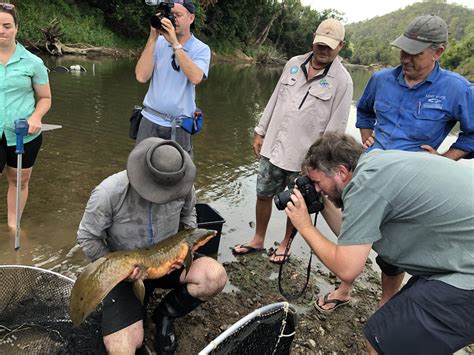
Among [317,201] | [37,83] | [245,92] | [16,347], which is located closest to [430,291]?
[317,201]

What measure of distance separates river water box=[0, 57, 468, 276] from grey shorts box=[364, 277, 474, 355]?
2175mm

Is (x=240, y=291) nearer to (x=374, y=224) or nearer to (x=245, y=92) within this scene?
(x=374, y=224)

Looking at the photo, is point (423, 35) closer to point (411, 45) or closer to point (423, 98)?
point (411, 45)

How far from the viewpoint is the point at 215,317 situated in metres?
3.21

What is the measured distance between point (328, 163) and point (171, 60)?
228cm

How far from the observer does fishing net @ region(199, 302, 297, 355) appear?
1.84m

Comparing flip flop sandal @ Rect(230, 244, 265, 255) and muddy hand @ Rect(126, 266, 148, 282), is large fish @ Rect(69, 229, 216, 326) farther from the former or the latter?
flip flop sandal @ Rect(230, 244, 265, 255)

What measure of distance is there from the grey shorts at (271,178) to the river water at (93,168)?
0.76 metres

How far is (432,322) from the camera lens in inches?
83.5

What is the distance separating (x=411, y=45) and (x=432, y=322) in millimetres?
1930

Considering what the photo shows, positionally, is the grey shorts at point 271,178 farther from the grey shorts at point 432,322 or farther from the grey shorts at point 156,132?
the grey shorts at point 432,322

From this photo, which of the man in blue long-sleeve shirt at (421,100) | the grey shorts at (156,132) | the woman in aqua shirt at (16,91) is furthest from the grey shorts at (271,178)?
the woman in aqua shirt at (16,91)

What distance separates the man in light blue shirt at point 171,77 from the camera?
392 cm

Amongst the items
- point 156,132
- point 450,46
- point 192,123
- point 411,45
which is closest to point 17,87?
point 156,132
